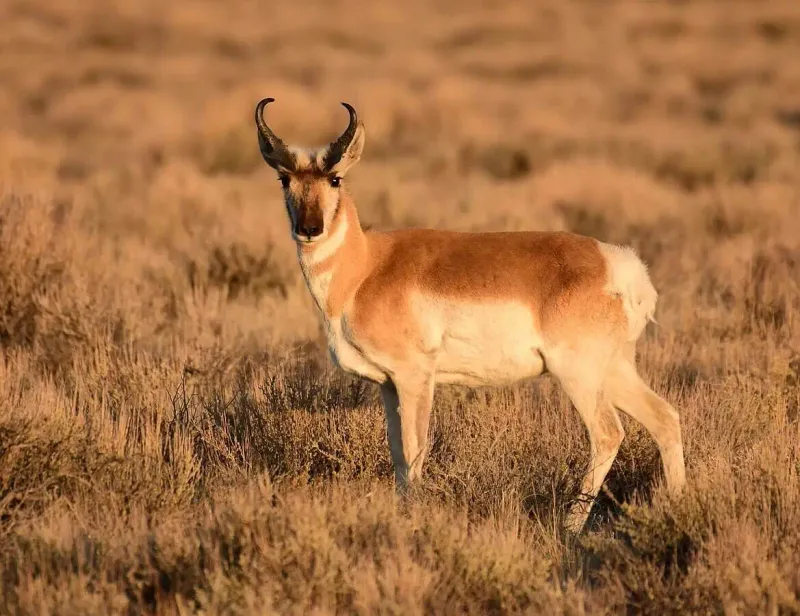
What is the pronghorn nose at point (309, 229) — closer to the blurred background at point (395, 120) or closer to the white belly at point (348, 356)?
the white belly at point (348, 356)

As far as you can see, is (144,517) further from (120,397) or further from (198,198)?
(198,198)

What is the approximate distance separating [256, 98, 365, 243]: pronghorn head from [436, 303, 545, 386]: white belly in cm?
84

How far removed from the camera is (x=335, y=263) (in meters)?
5.98

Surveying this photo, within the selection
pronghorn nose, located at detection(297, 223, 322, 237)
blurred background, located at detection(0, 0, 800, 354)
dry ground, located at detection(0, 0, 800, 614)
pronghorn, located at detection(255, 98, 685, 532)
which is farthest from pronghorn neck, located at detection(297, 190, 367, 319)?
blurred background, located at detection(0, 0, 800, 354)

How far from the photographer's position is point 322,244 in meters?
6.00

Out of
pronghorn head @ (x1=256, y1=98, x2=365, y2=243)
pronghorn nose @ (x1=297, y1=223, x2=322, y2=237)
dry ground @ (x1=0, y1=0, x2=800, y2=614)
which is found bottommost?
dry ground @ (x1=0, y1=0, x2=800, y2=614)

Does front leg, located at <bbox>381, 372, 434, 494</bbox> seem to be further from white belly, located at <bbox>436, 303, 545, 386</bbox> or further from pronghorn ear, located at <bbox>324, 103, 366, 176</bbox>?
pronghorn ear, located at <bbox>324, 103, 366, 176</bbox>

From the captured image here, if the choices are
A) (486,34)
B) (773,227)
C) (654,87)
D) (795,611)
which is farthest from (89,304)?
(486,34)

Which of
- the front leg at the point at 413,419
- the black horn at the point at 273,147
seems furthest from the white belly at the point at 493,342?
the black horn at the point at 273,147

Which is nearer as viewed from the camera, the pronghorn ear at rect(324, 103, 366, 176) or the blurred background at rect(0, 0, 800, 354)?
the pronghorn ear at rect(324, 103, 366, 176)

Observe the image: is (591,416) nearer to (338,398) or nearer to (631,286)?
(631,286)

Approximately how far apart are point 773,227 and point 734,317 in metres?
4.73

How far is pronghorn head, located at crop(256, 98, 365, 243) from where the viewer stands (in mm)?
5902

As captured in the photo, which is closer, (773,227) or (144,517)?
(144,517)
